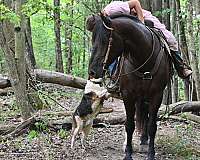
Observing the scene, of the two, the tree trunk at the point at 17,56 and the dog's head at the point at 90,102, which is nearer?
the dog's head at the point at 90,102

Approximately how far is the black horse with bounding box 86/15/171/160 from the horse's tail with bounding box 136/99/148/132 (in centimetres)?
28

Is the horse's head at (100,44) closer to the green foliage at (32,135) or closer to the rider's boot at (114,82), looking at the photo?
the rider's boot at (114,82)

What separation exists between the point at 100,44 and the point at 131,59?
995 mm

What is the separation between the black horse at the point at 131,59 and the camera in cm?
517

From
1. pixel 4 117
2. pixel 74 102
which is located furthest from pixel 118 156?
pixel 74 102

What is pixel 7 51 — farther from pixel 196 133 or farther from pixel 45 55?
pixel 45 55

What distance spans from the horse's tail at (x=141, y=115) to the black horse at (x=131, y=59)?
0.28 m

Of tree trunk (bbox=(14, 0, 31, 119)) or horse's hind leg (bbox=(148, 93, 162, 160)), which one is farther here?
tree trunk (bbox=(14, 0, 31, 119))

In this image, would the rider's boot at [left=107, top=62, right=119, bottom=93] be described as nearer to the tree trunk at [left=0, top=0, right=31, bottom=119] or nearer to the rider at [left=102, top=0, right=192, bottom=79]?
the rider at [left=102, top=0, right=192, bottom=79]

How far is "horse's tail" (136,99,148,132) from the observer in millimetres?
7036

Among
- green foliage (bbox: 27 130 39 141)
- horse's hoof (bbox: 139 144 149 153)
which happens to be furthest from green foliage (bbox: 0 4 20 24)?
horse's hoof (bbox: 139 144 149 153)

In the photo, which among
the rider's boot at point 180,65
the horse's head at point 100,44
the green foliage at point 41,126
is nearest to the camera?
the horse's head at point 100,44

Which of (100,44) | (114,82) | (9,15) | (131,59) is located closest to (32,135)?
(114,82)

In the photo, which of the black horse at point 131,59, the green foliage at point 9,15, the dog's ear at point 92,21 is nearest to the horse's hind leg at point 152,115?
the black horse at point 131,59
